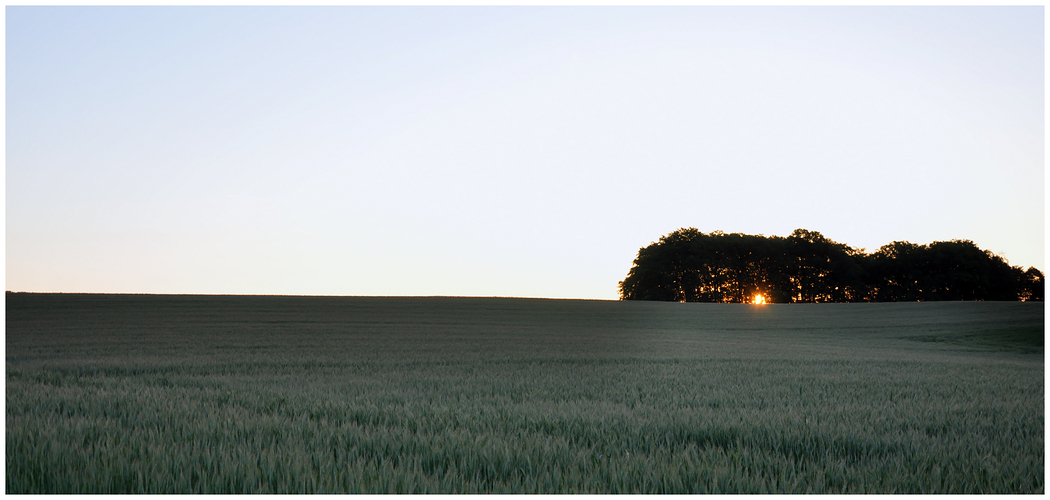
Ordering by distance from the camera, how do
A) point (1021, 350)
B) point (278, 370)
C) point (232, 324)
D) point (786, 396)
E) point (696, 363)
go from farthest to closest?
point (232, 324) < point (1021, 350) < point (696, 363) < point (278, 370) < point (786, 396)

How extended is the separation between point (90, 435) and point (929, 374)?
38.0 ft

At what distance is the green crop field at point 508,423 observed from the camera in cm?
365

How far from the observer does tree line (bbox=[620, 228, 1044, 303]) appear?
6862cm

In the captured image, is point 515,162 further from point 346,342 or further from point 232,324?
point 232,324

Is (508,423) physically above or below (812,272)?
above

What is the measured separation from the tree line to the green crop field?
202ft

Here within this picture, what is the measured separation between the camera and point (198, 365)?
1027 cm

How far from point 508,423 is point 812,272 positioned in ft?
259

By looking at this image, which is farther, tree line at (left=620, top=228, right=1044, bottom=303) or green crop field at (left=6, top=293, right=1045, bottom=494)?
tree line at (left=620, top=228, right=1044, bottom=303)

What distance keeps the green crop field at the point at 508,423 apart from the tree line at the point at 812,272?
61608 millimetres

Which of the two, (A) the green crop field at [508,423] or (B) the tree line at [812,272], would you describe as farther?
(B) the tree line at [812,272]

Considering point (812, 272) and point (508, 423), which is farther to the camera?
point (812, 272)

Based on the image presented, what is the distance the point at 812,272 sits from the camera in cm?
7531

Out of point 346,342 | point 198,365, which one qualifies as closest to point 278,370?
point 198,365
